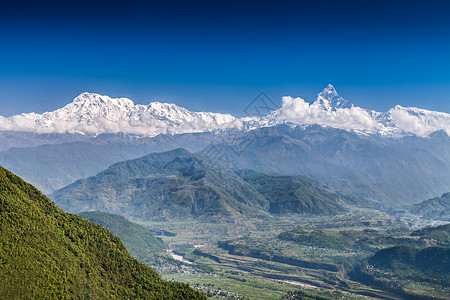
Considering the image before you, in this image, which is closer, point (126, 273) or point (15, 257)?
point (15, 257)

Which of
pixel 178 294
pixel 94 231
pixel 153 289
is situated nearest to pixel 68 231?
pixel 94 231

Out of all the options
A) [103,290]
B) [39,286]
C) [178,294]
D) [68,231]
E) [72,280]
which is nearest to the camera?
[39,286]

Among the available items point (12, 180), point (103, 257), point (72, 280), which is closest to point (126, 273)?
point (103, 257)

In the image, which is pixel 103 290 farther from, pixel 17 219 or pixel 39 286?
pixel 17 219

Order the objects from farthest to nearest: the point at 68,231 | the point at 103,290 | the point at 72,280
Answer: the point at 68,231 → the point at 103,290 → the point at 72,280

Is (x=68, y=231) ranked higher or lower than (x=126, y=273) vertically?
higher

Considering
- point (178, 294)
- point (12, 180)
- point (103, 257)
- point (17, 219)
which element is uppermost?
point (12, 180)

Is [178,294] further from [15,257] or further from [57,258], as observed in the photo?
[15,257]
